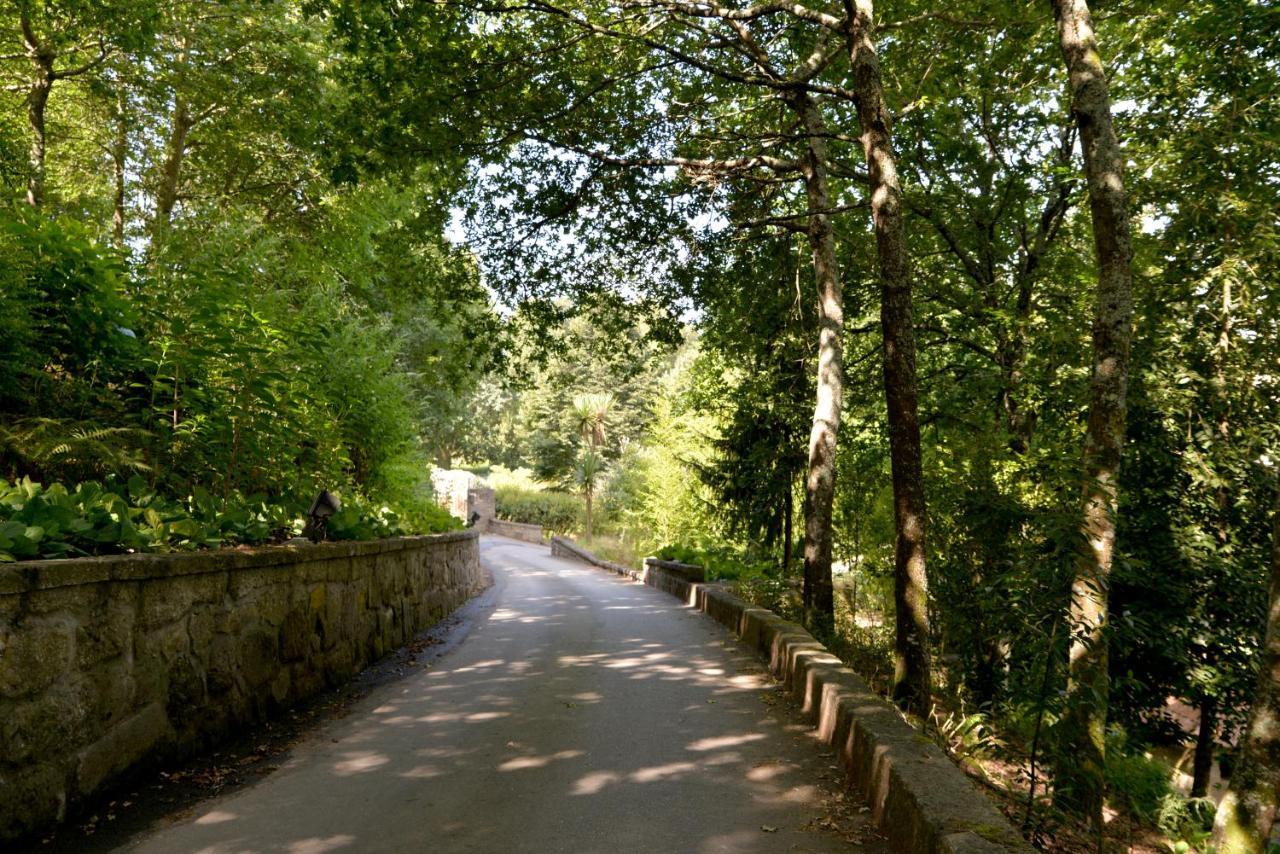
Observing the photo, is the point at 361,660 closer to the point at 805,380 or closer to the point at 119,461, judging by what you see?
the point at 119,461

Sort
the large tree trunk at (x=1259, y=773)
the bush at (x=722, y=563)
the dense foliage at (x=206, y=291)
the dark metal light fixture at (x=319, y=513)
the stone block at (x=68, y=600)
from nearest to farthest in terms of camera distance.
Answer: the stone block at (x=68, y=600) < the large tree trunk at (x=1259, y=773) < the dense foliage at (x=206, y=291) < the dark metal light fixture at (x=319, y=513) < the bush at (x=722, y=563)

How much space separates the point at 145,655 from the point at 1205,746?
Answer: 1149 cm

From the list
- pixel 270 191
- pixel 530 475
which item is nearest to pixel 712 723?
pixel 270 191

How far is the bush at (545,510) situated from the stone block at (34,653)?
4310 cm

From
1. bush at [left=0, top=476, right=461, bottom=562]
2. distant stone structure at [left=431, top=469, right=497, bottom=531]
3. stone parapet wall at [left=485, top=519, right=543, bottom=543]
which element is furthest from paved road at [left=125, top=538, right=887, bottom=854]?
stone parapet wall at [left=485, top=519, right=543, bottom=543]

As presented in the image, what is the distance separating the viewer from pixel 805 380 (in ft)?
46.8

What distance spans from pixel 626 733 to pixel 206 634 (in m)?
2.89

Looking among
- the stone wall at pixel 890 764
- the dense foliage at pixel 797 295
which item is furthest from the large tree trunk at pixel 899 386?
the stone wall at pixel 890 764

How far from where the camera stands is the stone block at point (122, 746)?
361cm

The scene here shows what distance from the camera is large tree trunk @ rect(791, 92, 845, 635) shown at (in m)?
9.71

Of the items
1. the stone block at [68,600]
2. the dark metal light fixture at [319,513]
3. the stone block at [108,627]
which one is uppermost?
the dark metal light fixture at [319,513]

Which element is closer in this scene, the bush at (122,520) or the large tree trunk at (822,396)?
the bush at (122,520)

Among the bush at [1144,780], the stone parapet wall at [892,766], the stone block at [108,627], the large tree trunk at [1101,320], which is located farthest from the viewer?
the bush at [1144,780]

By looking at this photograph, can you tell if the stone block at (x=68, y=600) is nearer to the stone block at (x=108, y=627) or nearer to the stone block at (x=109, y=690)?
the stone block at (x=108, y=627)
